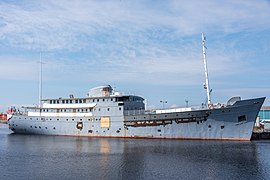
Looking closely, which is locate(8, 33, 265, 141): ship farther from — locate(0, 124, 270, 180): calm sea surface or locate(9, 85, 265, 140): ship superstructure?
locate(0, 124, 270, 180): calm sea surface

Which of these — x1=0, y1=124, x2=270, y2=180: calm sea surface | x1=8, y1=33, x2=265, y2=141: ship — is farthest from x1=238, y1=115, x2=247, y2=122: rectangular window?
x1=0, y1=124, x2=270, y2=180: calm sea surface

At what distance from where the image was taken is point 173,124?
46.4 meters

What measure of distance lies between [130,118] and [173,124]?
694 cm

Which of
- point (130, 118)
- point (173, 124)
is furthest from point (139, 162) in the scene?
point (130, 118)

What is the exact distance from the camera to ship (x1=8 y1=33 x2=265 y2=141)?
43.8 m

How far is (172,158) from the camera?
100.0 feet

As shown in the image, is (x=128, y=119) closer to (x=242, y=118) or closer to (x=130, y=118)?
(x=130, y=118)

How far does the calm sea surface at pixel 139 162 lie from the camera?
23.7 meters

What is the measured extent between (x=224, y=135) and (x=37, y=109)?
34315 millimetres

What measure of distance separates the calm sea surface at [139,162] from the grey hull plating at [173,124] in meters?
6.07

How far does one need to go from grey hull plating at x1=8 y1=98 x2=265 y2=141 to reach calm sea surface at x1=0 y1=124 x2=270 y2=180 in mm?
6065

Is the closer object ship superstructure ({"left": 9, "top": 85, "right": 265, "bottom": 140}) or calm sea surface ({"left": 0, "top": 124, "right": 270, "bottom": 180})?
calm sea surface ({"left": 0, "top": 124, "right": 270, "bottom": 180})

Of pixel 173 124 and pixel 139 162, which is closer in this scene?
pixel 139 162

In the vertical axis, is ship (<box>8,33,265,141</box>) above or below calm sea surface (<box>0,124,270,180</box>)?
above
